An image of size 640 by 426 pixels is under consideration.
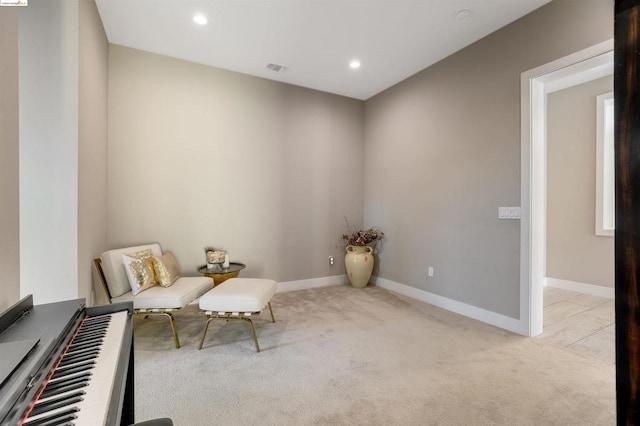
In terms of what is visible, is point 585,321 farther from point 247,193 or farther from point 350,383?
point 247,193

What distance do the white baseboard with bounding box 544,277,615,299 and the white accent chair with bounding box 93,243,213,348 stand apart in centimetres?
480

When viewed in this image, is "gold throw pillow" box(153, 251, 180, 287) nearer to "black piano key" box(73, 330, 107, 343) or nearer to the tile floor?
"black piano key" box(73, 330, 107, 343)

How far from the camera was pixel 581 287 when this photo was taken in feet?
13.0

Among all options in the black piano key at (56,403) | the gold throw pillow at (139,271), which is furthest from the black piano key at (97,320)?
the gold throw pillow at (139,271)

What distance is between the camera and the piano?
0.56 meters

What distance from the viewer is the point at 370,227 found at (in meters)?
4.51

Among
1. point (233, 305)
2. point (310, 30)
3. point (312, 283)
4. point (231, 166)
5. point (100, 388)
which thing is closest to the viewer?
point (100, 388)

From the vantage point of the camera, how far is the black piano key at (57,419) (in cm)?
53

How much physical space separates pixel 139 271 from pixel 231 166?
5.50 ft

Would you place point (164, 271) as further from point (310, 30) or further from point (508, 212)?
point (508, 212)

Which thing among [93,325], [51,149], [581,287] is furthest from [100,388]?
[581,287]

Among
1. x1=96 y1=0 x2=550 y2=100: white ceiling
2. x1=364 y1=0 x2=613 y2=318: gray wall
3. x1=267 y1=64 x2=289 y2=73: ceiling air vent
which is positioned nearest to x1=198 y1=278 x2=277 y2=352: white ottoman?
x1=364 y1=0 x2=613 y2=318: gray wall

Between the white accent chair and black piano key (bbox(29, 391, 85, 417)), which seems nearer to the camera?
black piano key (bbox(29, 391, 85, 417))

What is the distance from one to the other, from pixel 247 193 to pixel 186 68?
1.62 m
